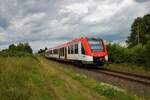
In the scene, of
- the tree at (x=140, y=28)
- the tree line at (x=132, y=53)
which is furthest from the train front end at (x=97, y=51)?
the tree at (x=140, y=28)

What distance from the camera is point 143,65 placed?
23.6 meters

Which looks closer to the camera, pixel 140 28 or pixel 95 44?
pixel 95 44

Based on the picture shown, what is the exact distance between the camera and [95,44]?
82.7ft

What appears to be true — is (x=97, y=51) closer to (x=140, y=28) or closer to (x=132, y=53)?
(x=132, y=53)

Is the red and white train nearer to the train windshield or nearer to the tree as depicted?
the train windshield

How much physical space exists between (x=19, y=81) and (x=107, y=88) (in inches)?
136

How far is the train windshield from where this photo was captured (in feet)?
81.1

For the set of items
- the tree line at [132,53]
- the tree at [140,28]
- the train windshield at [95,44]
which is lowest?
the tree line at [132,53]

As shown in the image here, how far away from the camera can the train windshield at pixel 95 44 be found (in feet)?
81.1

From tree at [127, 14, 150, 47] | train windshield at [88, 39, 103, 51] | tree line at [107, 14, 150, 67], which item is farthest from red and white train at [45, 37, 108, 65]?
tree at [127, 14, 150, 47]

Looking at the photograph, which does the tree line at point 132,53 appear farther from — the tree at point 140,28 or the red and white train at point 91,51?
the tree at point 140,28

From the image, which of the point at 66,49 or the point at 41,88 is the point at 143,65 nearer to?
the point at 66,49

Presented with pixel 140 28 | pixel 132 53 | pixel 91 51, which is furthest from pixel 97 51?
pixel 140 28

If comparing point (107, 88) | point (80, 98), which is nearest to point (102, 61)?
point (107, 88)
